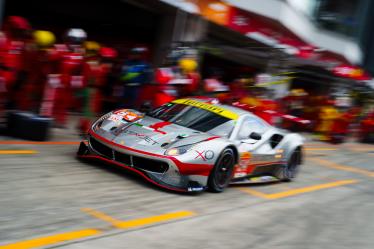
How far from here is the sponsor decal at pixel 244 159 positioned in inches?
315

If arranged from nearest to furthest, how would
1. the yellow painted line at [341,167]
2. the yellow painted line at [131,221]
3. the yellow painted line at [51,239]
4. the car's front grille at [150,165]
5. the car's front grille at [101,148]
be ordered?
the yellow painted line at [51,239] → the yellow painted line at [131,221] → the car's front grille at [150,165] → the car's front grille at [101,148] → the yellow painted line at [341,167]

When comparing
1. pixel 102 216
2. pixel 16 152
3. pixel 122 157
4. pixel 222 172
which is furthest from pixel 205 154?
pixel 16 152

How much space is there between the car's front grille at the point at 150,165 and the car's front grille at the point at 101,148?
416 millimetres

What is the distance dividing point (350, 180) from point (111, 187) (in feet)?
21.1

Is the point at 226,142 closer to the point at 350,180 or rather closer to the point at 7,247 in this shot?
the point at 7,247

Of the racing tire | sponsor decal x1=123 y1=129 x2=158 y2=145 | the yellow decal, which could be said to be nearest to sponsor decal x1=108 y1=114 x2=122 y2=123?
sponsor decal x1=123 y1=129 x2=158 y2=145

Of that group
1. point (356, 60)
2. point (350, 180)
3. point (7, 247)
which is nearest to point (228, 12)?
point (350, 180)

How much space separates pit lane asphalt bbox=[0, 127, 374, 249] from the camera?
5.04 m

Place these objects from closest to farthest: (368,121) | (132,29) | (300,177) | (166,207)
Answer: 1. (166,207)
2. (300,177)
3. (132,29)
4. (368,121)

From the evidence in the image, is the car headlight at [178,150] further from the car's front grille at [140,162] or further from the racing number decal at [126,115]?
the racing number decal at [126,115]

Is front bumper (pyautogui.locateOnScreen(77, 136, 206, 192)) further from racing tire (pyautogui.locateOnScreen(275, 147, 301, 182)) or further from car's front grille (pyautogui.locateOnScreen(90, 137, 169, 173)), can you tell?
racing tire (pyautogui.locateOnScreen(275, 147, 301, 182))

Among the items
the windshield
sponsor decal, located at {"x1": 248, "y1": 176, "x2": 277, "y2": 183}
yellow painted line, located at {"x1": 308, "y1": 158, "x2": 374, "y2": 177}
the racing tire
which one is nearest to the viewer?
the windshield

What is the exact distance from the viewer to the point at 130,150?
6973 millimetres

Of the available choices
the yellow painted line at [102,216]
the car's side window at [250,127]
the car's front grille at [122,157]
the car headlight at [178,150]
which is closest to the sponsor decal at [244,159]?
the car's side window at [250,127]
